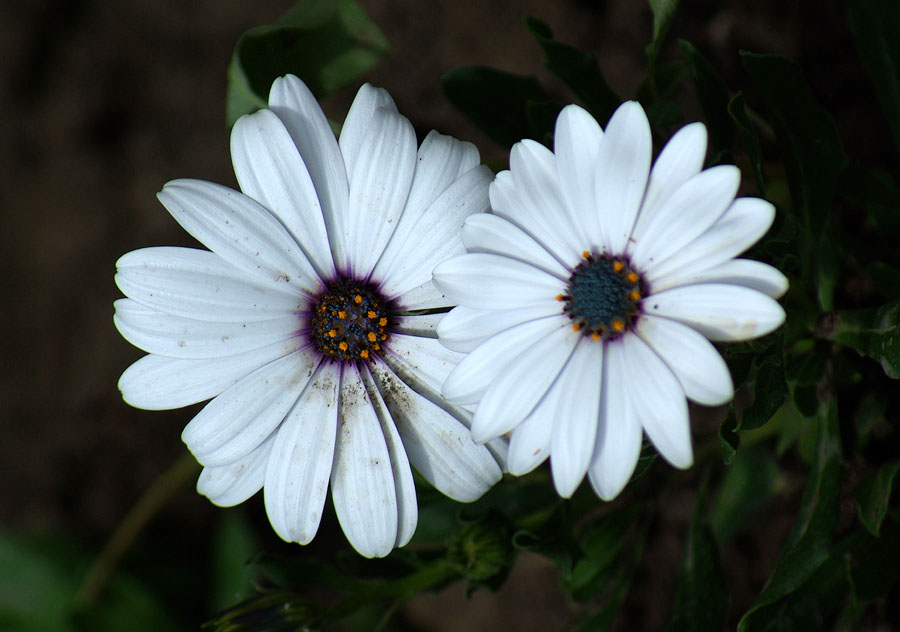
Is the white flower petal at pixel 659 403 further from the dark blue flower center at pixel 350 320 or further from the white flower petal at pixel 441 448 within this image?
the dark blue flower center at pixel 350 320

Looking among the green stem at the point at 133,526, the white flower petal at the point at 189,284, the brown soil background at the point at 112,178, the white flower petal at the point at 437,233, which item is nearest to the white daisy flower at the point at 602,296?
the white flower petal at the point at 437,233

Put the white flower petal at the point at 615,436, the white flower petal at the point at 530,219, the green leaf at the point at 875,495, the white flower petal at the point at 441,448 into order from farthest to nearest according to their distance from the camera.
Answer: the green leaf at the point at 875,495, the white flower petal at the point at 441,448, the white flower petal at the point at 530,219, the white flower petal at the point at 615,436

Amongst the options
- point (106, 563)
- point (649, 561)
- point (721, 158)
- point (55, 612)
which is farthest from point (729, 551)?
point (55, 612)

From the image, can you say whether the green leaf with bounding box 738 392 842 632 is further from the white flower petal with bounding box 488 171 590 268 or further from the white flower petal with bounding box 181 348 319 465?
the white flower petal with bounding box 181 348 319 465

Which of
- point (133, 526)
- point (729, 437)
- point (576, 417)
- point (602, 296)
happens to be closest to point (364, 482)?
point (576, 417)

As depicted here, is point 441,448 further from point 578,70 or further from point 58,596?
point 58,596

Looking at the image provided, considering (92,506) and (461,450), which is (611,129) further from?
(92,506)

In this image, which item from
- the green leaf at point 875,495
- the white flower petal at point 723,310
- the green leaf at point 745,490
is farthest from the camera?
the green leaf at point 745,490
